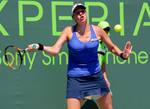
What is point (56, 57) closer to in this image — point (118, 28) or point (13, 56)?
point (13, 56)

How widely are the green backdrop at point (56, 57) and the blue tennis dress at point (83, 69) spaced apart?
992 mm

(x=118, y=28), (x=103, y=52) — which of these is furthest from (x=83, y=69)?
(x=118, y=28)

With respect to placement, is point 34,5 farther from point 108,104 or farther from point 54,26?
point 108,104

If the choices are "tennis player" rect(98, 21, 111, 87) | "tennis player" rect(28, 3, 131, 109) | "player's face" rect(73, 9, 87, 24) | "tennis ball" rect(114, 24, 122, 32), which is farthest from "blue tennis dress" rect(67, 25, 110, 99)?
"tennis ball" rect(114, 24, 122, 32)

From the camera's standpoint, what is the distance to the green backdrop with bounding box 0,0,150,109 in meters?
6.50

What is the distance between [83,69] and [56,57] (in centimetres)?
108

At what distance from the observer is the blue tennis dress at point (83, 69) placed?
5.61m

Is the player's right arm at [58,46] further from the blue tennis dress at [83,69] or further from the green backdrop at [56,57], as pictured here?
the green backdrop at [56,57]

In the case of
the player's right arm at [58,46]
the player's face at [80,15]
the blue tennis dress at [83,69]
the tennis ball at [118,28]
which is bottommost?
the blue tennis dress at [83,69]

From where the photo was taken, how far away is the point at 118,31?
6.80 m

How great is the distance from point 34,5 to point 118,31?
116 cm

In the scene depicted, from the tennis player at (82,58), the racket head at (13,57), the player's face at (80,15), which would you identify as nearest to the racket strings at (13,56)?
the racket head at (13,57)

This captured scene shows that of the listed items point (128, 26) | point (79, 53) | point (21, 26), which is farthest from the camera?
point (128, 26)

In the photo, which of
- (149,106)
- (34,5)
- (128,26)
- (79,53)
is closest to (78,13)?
(79,53)
